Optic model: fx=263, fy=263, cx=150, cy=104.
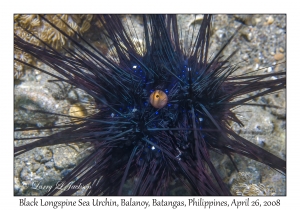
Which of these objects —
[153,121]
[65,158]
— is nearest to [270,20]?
[153,121]

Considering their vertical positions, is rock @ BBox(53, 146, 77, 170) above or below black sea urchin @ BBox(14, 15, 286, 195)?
below

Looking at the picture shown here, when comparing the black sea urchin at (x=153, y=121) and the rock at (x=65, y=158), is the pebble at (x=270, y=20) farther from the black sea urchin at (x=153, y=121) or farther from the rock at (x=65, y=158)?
the rock at (x=65, y=158)

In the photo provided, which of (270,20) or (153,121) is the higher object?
(270,20)

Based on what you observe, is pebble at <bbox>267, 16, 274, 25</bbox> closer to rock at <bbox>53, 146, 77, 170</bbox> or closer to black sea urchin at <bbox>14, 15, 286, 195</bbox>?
black sea urchin at <bbox>14, 15, 286, 195</bbox>

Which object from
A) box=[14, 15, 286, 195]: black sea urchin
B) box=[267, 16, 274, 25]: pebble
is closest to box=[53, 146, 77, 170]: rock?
box=[14, 15, 286, 195]: black sea urchin

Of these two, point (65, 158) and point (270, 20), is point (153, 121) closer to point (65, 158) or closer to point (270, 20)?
point (65, 158)

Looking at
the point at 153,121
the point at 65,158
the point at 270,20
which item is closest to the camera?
the point at 153,121

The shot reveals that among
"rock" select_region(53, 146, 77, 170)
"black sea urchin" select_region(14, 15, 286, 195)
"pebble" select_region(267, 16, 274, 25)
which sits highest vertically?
"pebble" select_region(267, 16, 274, 25)

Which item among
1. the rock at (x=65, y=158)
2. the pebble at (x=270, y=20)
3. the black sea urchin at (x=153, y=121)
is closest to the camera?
the black sea urchin at (x=153, y=121)

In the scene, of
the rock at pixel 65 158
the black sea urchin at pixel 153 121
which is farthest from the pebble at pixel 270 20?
the rock at pixel 65 158

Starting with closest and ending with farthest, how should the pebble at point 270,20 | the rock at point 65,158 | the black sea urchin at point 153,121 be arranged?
1. the black sea urchin at point 153,121
2. the rock at point 65,158
3. the pebble at point 270,20
